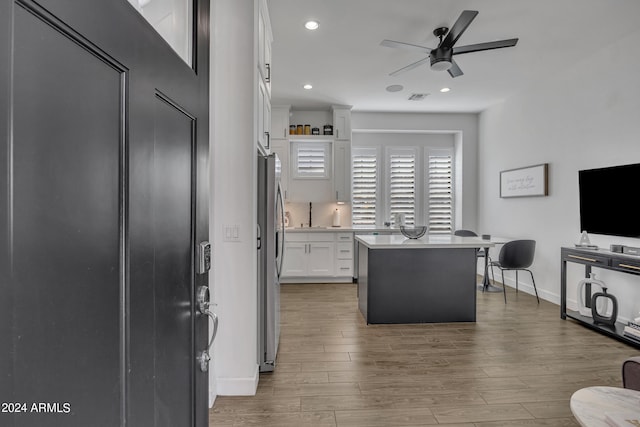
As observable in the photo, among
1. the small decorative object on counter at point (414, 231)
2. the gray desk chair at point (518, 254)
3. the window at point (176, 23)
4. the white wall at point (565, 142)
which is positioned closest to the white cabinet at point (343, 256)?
the small decorative object on counter at point (414, 231)

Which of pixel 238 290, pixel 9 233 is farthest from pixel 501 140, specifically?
pixel 9 233

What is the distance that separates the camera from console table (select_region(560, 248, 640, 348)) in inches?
122

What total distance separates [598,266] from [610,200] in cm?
74

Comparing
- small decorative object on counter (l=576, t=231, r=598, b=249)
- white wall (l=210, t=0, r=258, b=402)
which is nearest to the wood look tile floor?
white wall (l=210, t=0, r=258, b=402)

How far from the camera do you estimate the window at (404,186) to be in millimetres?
6543

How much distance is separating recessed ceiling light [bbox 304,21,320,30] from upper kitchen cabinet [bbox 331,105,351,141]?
8.60ft

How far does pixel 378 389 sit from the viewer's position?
2.39 meters

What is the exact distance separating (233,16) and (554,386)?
349 centimetres

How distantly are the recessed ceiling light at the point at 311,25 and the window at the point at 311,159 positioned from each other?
267 cm

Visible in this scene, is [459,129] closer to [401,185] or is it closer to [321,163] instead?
[401,185]

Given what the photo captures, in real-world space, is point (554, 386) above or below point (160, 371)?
below

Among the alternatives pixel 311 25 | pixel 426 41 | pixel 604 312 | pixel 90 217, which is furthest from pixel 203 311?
pixel 604 312

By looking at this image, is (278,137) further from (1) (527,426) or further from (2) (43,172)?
(2) (43,172)

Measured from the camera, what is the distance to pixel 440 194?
21.9 feet
